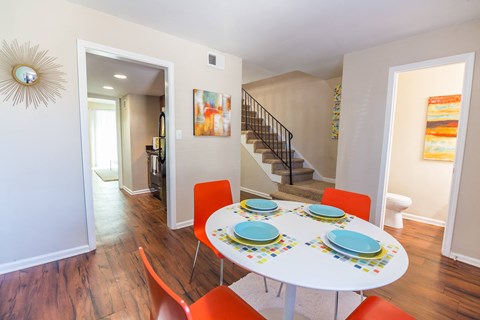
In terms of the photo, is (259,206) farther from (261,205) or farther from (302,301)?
(302,301)

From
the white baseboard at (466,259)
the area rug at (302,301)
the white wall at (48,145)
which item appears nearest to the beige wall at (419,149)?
the white baseboard at (466,259)

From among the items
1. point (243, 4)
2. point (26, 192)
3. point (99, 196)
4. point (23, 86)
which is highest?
point (243, 4)

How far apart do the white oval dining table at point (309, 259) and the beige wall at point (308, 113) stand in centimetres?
356

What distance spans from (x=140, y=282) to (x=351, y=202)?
1.90m

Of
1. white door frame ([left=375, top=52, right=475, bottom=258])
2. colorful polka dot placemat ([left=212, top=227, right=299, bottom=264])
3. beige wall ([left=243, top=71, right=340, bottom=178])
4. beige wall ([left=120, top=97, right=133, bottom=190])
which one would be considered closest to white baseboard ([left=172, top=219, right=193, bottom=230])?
colorful polka dot placemat ([left=212, top=227, right=299, bottom=264])

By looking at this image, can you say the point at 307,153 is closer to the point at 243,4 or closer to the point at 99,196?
the point at 243,4

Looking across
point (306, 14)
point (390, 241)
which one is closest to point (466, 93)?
point (306, 14)

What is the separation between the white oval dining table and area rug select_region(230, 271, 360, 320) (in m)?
0.51

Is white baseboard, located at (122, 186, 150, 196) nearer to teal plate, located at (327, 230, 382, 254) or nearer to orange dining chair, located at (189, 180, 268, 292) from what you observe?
orange dining chair, located at (189, 180, 268, 292)

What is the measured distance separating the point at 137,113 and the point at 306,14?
3931 millimetres

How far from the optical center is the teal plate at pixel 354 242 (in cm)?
97

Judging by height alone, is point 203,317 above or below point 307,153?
below

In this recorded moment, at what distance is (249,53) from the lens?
3186 mm

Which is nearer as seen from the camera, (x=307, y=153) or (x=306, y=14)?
(x=306, y=14)
